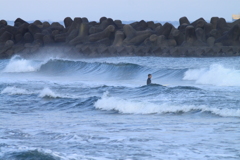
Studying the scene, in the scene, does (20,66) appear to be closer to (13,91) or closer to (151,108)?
(13,91)

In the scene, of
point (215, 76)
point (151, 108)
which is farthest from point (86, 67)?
point (151, 108)

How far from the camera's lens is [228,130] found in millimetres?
9492

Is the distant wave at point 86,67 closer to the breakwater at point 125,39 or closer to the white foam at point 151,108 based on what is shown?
the breakwater at point 125,39

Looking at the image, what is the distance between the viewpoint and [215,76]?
64.9 feet

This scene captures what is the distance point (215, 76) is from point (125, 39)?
51.8 feet

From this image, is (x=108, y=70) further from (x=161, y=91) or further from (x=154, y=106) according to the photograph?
(x=154, y=106)

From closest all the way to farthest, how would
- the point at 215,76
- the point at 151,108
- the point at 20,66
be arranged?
the point at 151,108 → the point at 215,76 → the point at 20,66

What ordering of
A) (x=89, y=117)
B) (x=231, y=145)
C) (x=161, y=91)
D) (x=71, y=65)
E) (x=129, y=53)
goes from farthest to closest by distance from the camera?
(x=129, y=53), (x=71, y=65), (x=161, y=91), (x=89, y=117), (x=231, y=145)

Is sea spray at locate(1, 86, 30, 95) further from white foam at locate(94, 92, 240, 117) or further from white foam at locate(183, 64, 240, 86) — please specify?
white foam at locate(183, 64, 240, 86)

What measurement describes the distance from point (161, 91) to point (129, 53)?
17.4 meters

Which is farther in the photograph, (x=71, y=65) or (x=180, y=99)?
(x=71, y=65)

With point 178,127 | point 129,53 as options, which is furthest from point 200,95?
point 129,53

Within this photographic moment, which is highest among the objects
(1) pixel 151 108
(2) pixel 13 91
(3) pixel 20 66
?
(3) pixel 20 66

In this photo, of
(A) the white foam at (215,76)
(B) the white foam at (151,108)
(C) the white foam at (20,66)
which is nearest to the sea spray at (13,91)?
(B) the white foam at (151,108)
